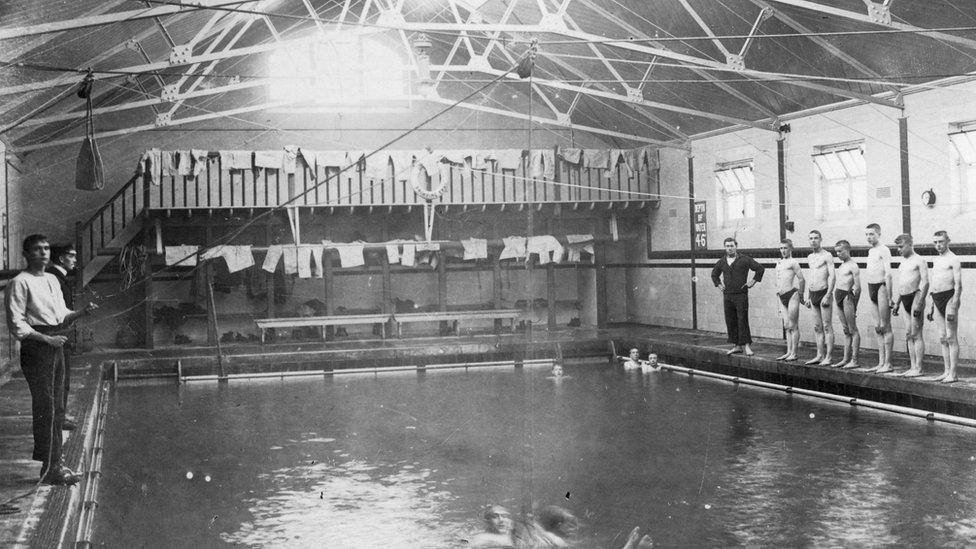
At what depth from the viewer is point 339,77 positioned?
1867 centimetres

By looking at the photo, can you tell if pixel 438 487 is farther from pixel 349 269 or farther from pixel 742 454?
pixel 349 269

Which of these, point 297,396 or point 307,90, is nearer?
point 297,396

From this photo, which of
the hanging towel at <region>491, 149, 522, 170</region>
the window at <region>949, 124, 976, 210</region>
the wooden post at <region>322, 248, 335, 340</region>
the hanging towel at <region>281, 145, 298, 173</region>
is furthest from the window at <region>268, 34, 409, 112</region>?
the window at <region>949, 124, 976, 210</region>

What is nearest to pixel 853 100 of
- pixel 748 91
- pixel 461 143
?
pixel 748 91

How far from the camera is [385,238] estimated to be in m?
19.8

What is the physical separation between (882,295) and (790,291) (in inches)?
78.7

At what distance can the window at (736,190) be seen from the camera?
16688mm

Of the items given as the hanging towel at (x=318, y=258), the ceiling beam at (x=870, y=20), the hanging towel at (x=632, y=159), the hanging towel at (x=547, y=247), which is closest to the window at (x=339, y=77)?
the hanging towel at (x=318, y=258)

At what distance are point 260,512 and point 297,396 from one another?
6.06m

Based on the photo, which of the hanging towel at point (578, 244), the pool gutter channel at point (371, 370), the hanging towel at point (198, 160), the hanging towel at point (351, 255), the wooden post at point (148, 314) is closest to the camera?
the pool gutter channel at point (371, 370)

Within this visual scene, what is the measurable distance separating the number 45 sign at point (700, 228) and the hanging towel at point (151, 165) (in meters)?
10.4

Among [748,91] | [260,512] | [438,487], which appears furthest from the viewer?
[748,91]

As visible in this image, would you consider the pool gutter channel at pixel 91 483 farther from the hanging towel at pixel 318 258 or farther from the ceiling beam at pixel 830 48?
the ceiling beam at pixel 830 48

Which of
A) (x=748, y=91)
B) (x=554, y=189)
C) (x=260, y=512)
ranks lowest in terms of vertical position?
(x=260, y=512)
